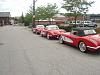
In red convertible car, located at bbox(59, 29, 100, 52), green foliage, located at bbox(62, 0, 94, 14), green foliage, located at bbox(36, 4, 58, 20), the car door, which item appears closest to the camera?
red convertible car, located at bbox(59, 29, 100, 52)

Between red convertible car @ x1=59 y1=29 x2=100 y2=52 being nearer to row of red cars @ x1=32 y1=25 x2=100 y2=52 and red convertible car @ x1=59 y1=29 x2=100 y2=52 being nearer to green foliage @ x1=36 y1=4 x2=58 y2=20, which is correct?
row of red cars @ x1=32 y1=25 x2=100 y2=52

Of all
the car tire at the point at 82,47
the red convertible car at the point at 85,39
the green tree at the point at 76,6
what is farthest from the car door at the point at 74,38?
the green tree at the point at 76,6

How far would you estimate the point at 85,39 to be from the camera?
10.1 meters

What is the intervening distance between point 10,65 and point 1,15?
3973 inches

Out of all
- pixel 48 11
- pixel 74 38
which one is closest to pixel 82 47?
pixel 74 38

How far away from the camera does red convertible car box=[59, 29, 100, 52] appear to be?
31.5 feet

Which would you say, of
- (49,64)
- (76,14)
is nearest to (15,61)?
(49,64)

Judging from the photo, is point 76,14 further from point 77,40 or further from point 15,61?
point 15,61

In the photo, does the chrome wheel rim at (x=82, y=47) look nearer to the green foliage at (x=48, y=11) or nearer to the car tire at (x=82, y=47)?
the car tire at (x=82, y=47)

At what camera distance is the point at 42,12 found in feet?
145

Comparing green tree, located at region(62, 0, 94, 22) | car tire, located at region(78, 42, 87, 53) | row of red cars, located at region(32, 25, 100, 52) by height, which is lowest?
car tire, located at region(78, 42, 87, 53)

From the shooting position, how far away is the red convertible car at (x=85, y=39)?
31.5 feet

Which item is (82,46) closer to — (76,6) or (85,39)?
A: (85,39)

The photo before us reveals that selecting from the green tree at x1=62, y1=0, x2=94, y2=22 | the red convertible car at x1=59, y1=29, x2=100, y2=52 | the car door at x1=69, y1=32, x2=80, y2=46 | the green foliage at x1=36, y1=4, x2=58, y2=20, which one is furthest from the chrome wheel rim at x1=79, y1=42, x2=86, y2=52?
the green foliage at x1=36, y1=4, x2=58, y2=20
